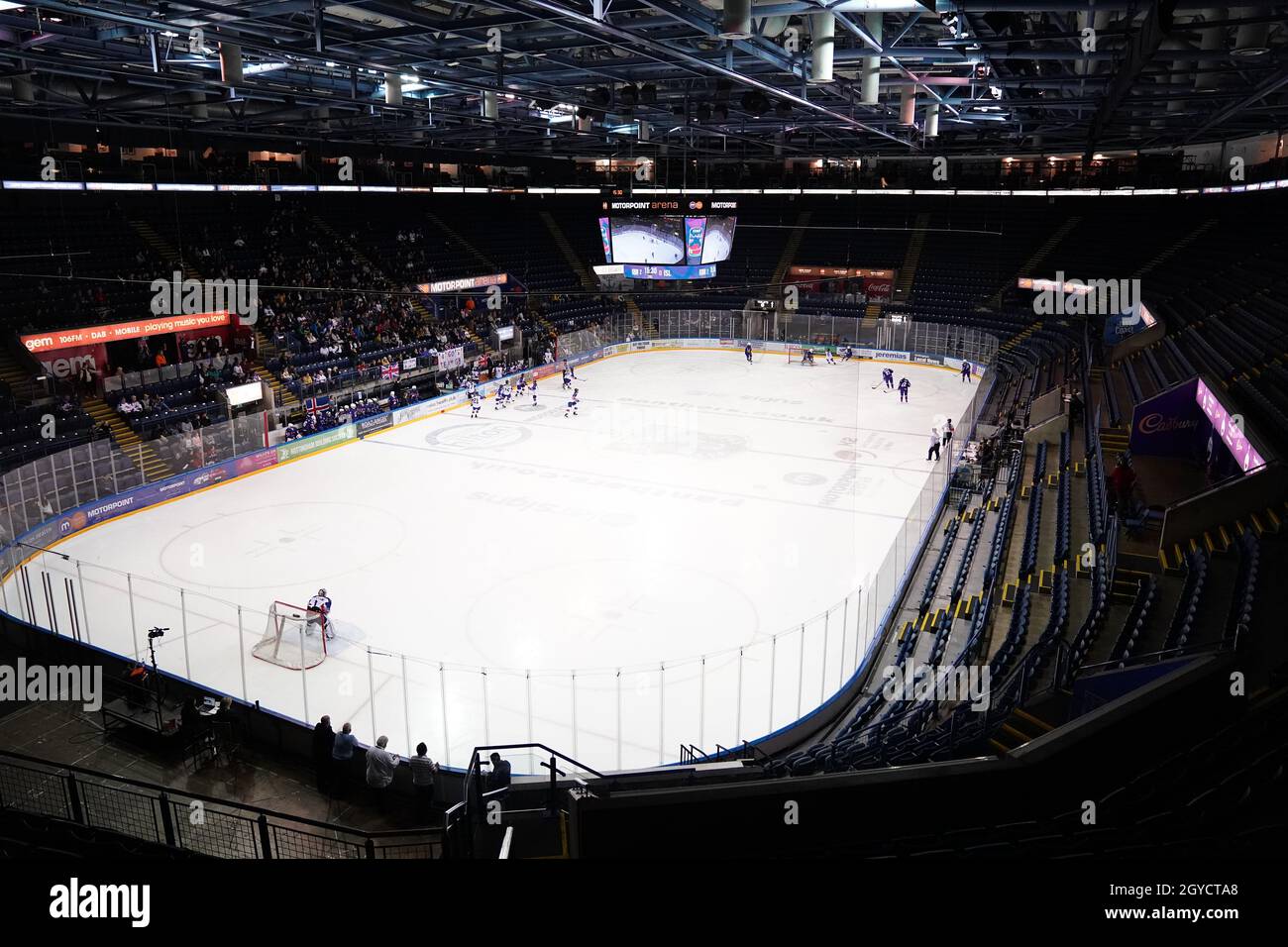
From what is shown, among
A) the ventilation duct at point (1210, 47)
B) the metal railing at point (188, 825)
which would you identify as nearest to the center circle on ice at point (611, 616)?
the metal railing at point (188, 825)

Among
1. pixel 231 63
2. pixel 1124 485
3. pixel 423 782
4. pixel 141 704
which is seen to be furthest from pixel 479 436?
pixel 423 782

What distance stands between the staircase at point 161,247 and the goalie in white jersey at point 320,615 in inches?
833

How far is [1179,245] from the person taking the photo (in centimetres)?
3650

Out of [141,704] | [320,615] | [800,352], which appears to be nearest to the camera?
[141,704]

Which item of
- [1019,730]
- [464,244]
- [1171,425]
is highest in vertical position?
[464,244]

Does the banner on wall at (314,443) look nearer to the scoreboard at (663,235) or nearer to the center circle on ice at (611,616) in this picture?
the center circle on ice at (611,616)

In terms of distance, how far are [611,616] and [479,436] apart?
14756mm

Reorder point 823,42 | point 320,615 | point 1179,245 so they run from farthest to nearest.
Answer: point 1179,245
point 320,615
point 823,42

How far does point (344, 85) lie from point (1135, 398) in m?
20.9

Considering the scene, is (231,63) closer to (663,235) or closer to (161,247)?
(161,247)

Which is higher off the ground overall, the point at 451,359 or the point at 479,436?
the point at 451,359

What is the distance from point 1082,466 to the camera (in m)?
19.3

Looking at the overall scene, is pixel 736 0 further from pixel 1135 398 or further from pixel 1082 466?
pixel 1135 398
